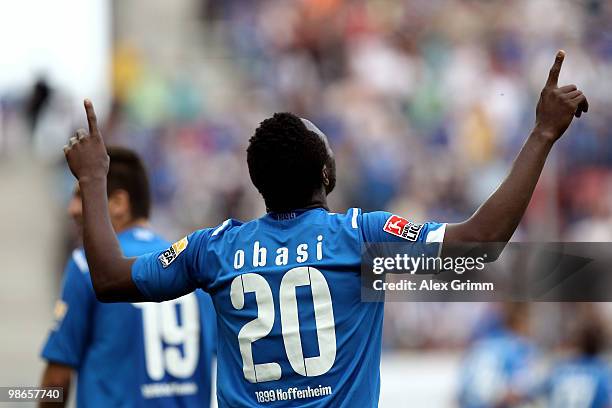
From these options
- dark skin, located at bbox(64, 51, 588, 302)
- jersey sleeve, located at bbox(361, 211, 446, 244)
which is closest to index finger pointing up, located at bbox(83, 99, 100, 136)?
dark skin, located at bbox(64, 51, 588, 302)

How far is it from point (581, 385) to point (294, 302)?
6.08m

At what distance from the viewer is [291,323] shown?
13.7 feet

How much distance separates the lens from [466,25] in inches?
724

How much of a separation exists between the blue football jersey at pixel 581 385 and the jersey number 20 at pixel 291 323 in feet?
19.4

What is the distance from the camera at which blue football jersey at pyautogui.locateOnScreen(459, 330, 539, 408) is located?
34.7 feet

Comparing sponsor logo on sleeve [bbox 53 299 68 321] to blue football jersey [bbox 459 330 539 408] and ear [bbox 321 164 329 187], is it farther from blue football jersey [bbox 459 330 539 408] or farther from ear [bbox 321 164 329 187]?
blue football jersey [bbox 459 330 539 408]

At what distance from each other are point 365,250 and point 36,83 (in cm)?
1358

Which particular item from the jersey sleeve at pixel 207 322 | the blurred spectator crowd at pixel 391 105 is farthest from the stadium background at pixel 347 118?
the jersey sleeve at pixel 207 322

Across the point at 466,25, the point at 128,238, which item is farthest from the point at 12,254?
the point at 128,238

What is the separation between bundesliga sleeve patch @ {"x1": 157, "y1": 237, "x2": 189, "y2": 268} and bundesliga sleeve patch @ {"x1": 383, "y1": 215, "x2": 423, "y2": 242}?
694 millimetres

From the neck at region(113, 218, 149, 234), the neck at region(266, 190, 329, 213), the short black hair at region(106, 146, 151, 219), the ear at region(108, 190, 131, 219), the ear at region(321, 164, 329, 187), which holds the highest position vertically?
the short black hair at region(106, 146, 151, 219)

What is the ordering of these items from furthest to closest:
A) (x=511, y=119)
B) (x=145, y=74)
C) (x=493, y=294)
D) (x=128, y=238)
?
(x=145, y=74), (x=511, y=119), (x=128, y=238), (x=493, y=294)

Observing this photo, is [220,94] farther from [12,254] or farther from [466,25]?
[12,254]

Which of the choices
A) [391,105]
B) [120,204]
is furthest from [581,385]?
[391,105]
